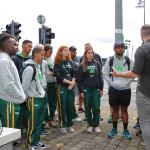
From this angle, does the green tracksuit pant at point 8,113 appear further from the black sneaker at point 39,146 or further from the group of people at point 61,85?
the black sneaker at point 39,146

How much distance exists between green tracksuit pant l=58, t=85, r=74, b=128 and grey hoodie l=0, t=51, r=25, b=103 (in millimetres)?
2981

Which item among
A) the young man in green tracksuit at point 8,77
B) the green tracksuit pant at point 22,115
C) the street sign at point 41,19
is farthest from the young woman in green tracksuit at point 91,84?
the street sign at point 41,19

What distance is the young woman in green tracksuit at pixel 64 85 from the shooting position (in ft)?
27.9

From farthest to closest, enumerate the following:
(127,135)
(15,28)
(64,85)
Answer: (15,28) → (64,85) → (127,135)

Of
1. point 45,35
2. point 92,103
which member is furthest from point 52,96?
point 45,35

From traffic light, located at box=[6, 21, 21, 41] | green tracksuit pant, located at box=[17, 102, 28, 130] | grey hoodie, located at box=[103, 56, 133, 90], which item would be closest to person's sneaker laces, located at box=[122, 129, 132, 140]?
grey hoodie, located at box=[103, 56, 133, 90]

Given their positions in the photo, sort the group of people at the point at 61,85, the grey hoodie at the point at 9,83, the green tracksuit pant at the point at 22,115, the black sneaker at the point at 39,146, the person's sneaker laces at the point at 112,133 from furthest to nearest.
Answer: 1. the person's sneaker laces at the point at 112,133
2. the green tracksuit pant at the point at 22,115
3. the black sneaker at the point at 39,146
4. the group of people at the point at 61,85
5. the grey hoodie at the point at 9,83

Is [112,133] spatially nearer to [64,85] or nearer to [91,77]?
[91,77]

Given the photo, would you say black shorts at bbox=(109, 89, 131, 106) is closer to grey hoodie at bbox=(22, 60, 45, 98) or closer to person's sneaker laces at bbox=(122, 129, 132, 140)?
person's sneaker laces at bbox=(122, 129, 132, 140)

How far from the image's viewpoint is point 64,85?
8516mm

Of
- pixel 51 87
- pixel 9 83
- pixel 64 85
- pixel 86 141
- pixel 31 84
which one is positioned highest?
pixel 9 83

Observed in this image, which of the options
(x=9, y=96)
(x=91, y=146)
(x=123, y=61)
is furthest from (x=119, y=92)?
(x=9, y=96)

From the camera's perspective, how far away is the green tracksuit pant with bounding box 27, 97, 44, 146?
684 centimetres

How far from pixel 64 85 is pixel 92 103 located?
757mm
